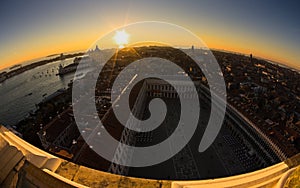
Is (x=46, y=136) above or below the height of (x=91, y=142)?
below

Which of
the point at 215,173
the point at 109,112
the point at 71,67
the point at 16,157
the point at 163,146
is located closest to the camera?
the point at 16,157

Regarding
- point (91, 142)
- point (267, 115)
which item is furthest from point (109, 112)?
point (267, 115)

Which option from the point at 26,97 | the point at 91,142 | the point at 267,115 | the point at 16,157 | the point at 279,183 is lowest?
the point at 26,97

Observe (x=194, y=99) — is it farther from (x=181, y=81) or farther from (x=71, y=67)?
(x=71, y=67)

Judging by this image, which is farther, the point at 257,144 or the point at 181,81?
the point at 181,81

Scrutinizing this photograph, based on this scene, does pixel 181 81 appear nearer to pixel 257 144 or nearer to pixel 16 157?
pixel 257 144

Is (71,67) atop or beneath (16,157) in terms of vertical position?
beneath

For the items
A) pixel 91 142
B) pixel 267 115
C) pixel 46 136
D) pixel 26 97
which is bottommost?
pixel 26 97

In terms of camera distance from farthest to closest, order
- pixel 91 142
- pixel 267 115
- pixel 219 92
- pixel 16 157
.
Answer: pixel 219 92 < pixel 267 115 < pixel 91 142 < pixel 16 157

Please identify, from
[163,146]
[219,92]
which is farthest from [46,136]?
[219,92]
